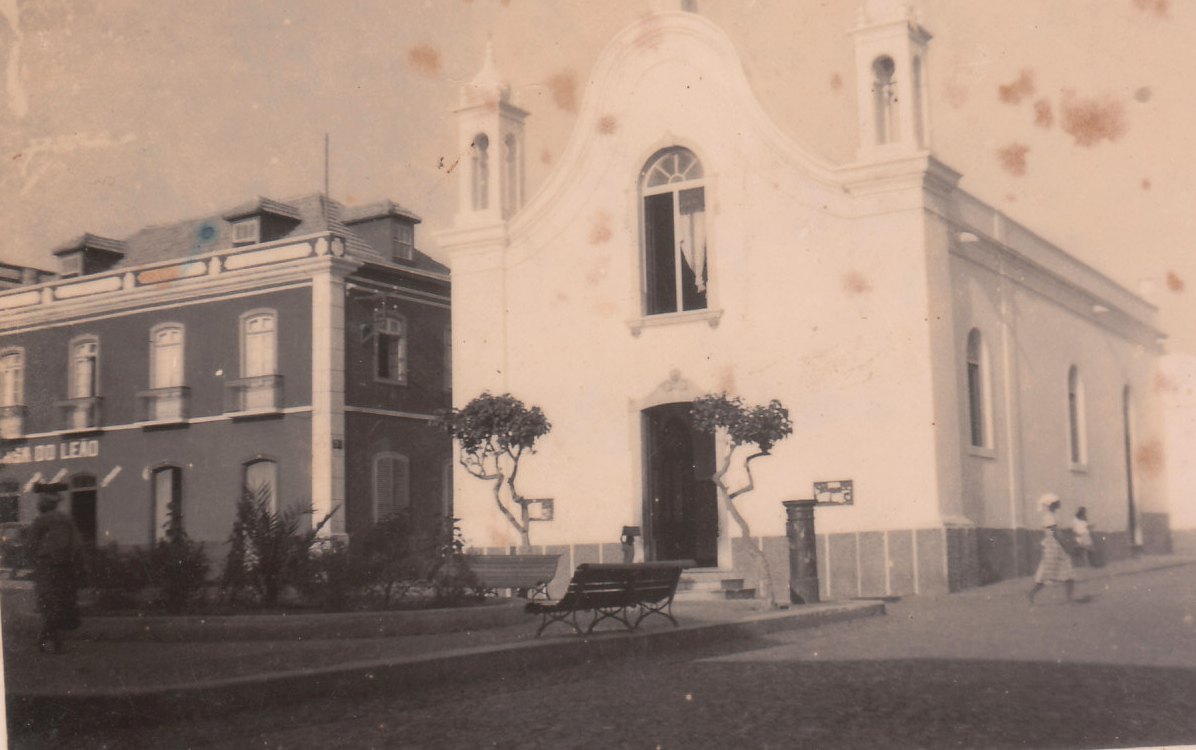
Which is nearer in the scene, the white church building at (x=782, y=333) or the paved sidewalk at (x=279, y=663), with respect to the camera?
the paved sidewalk at (x=279, y=663)

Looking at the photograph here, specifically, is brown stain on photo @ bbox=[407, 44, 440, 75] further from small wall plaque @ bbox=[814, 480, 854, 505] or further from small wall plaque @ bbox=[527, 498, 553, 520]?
small wall plaque @ bbox=[814, 480, 854, 505]

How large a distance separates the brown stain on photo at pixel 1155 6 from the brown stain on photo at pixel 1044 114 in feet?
2.99

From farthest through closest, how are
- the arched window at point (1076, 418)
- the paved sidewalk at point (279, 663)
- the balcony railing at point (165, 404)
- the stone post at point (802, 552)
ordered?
1. the arched window at point (1076, 418)
2. the stone post at point (802, 552)
3. the balcony railing at point (165, 404)
4. the paved sidewalk at point (279, 663)

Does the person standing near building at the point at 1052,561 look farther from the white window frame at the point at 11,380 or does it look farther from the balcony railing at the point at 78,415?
the white window frame at the point at 11,380

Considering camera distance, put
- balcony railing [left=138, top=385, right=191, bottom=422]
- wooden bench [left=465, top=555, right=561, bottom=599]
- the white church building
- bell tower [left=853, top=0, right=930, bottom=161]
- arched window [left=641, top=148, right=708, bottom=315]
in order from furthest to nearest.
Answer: arched window [left=641, top=148, right=708, bottom=315] < the white church building < bell tower [left=853, top=0, right=930, bottom=161] < wooden bench [left=465, top=555, right=561, bottom=599] < balcony railing [left=138, top=385, right=191, bottom=422]

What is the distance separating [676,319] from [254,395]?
6.44 meters

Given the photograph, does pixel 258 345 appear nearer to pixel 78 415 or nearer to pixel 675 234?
pixel 78 415

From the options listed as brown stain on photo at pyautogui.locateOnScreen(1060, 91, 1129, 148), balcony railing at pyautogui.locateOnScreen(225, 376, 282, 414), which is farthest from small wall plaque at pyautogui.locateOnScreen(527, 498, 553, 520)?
brown stain on photo at pyautogui.locateOnScreen(1060, 91, 1129, 148)

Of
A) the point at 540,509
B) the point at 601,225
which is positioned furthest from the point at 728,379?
the point at 540,509

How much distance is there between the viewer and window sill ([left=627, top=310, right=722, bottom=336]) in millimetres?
16250

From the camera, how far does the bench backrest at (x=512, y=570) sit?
1248 centimetres

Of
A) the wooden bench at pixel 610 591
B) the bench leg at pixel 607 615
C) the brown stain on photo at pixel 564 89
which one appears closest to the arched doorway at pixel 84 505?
the wooden bench at pixel 610 591

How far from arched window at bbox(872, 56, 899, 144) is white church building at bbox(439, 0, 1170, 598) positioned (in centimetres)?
3

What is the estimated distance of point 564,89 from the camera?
38.5ft
